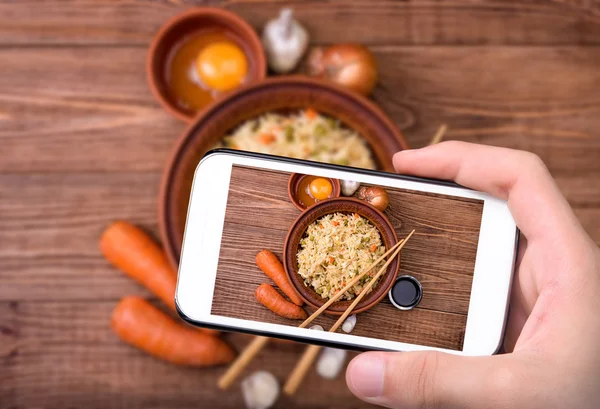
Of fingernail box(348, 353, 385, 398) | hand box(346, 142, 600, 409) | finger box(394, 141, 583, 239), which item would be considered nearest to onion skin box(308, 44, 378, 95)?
finger box(394, 141, 583, 239)

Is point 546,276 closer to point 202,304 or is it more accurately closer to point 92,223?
point 202,304

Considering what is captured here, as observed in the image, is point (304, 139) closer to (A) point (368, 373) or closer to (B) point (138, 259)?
(B) point (138, 259)

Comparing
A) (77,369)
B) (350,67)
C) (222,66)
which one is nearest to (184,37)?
(222,66)

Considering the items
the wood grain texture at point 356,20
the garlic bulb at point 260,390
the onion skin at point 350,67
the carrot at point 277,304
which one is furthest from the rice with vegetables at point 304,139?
the garlic bulb at point 260,390

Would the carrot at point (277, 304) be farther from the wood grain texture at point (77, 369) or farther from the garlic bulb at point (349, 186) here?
the wood grain texture at point (77, 369)

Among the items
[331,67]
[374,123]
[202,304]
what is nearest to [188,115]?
[331,67]

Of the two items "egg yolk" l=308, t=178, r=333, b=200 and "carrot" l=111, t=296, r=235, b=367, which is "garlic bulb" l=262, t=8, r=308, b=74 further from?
"carrot" l=111, t=296, r=235, b=367
